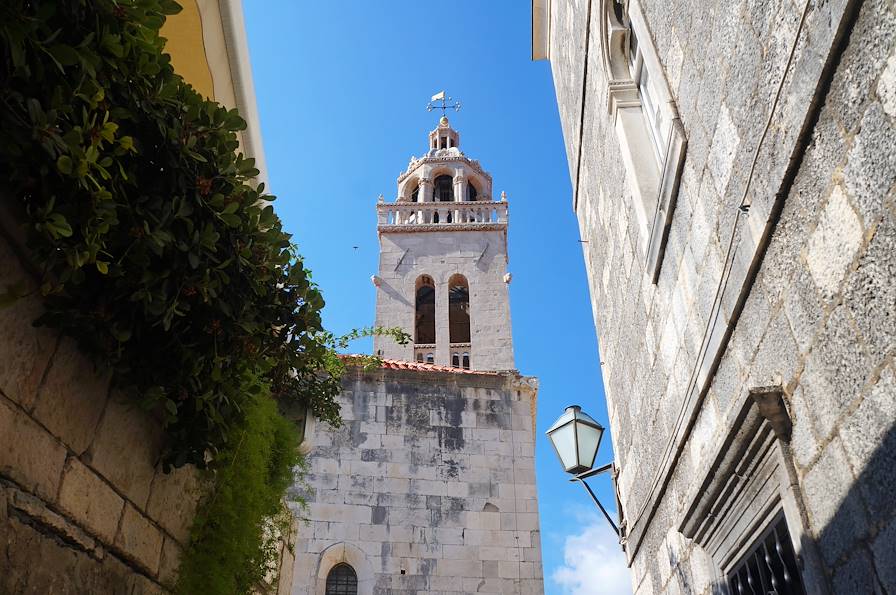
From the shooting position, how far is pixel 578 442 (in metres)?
5.71

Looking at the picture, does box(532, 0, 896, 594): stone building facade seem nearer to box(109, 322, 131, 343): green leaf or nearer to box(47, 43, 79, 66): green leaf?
box(47, 43, 79, 66): green leaf

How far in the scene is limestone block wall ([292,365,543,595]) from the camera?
31.0 ft

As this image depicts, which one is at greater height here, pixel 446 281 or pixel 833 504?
pixel 446 281

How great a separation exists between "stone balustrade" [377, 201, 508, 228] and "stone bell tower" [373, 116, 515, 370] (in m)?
0.03

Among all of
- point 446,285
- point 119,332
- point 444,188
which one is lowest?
point 119,332

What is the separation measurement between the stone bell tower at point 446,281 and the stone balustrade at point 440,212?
30 mm

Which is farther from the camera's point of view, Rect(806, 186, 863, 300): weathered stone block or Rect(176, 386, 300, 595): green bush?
Rect(176, 386, 300, 595): green bush

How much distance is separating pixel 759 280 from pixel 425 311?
19.8m

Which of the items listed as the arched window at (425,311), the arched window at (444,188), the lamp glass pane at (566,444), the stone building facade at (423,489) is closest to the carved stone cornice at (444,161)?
the arched window at (444,188)

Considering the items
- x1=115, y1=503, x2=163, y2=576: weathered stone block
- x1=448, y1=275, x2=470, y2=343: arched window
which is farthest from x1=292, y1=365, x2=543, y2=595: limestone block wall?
x1=448, y1=275, x2=470, y2=343: arched window

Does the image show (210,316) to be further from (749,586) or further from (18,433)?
(749,586)

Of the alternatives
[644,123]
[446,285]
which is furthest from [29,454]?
[446,285]

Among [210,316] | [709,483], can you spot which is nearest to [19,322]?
[210,316]

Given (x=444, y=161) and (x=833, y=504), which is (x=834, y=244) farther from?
(x=444, y=161)
